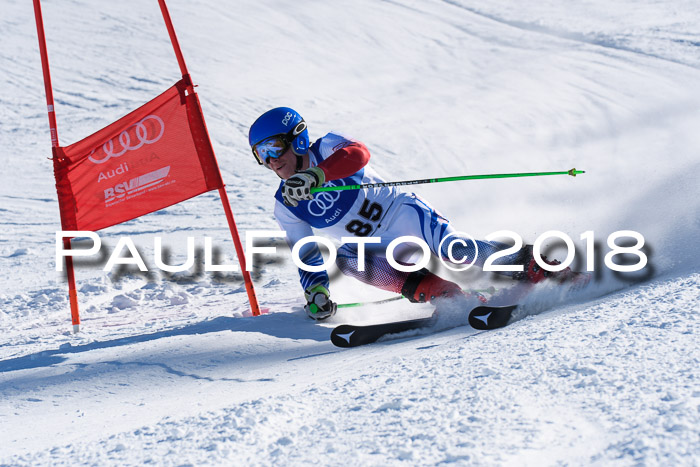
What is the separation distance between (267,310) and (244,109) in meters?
7.72

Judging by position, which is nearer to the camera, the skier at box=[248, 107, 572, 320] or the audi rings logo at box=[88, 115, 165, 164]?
the skier at box=[248, 107, 572, 320]

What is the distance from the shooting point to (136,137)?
14.7 ft

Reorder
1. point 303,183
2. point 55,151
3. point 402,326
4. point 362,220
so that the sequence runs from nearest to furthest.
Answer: point 402,326 < point 303,183 < point 362,220 < point 55,151

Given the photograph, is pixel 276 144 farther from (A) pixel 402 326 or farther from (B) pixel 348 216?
(A) pixel 402 326

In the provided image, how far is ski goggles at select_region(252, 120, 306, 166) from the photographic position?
3.98 meters

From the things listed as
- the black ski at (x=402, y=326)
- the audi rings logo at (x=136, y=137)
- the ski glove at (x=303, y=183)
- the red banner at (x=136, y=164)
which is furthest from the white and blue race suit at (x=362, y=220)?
the audi rings logo at (x=136, y=137)

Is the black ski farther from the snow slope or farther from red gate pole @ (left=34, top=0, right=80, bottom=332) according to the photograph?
red gate pole @ (left=34, top=0, right=80, bottom=332)

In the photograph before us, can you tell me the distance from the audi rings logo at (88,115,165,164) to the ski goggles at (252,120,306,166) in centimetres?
80

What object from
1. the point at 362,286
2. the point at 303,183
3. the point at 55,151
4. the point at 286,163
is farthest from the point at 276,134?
the point at 362,286

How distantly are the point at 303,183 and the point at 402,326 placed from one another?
0.87 meters

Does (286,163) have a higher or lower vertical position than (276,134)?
lower

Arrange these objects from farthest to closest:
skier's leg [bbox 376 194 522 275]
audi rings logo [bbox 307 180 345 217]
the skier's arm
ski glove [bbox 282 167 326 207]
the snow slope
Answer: audi rings logo [bbox 307 180 345 217]
skier's leg [bbox 376 194 522 275]
the skier's arm
ski glove [bbox 282 167 326 207]
the snow slope

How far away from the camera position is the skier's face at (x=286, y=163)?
4051 mm

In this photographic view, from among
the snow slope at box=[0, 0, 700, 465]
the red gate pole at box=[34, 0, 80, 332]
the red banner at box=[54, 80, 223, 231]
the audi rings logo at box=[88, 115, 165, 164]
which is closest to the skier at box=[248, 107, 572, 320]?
the snow slope at box=[0, 0, 700, 465]
